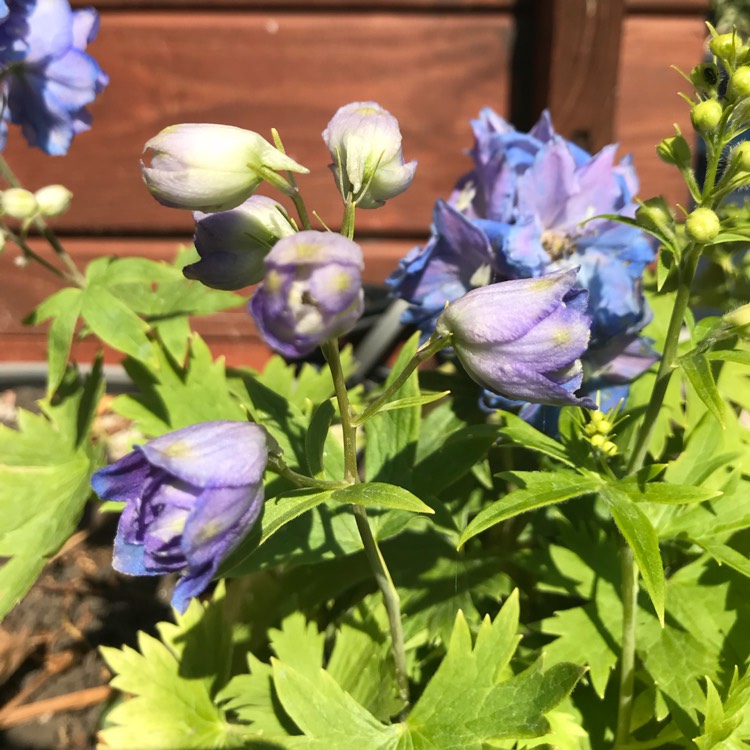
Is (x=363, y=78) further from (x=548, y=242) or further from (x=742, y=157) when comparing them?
(x=742, y=157)

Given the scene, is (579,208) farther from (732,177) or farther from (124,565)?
(124,565)

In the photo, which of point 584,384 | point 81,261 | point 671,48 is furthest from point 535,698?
point 81,261

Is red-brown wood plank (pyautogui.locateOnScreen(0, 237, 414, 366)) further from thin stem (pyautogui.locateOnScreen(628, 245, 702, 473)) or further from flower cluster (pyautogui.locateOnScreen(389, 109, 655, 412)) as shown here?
thin stem (pyautogui.locateOnScreen(628, 245, 702, 473))

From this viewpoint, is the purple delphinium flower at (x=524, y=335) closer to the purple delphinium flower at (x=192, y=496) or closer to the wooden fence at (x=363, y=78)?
the purple delphinium flower at (x=192, y=496)

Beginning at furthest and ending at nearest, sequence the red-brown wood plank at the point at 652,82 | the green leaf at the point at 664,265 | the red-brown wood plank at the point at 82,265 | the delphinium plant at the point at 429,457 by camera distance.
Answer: the red-brown wood plank at the point at 82,265 < the red-brown wood plank at the point at 652,82 < the green leaf at the point at 664,265 < the delphinium plant at the point at 429,457

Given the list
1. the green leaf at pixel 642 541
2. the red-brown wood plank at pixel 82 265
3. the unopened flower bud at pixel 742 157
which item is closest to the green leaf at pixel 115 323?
the green leaf at pixel 642 541

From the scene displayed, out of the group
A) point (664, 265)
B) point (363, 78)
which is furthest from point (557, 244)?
point (363, 78)
